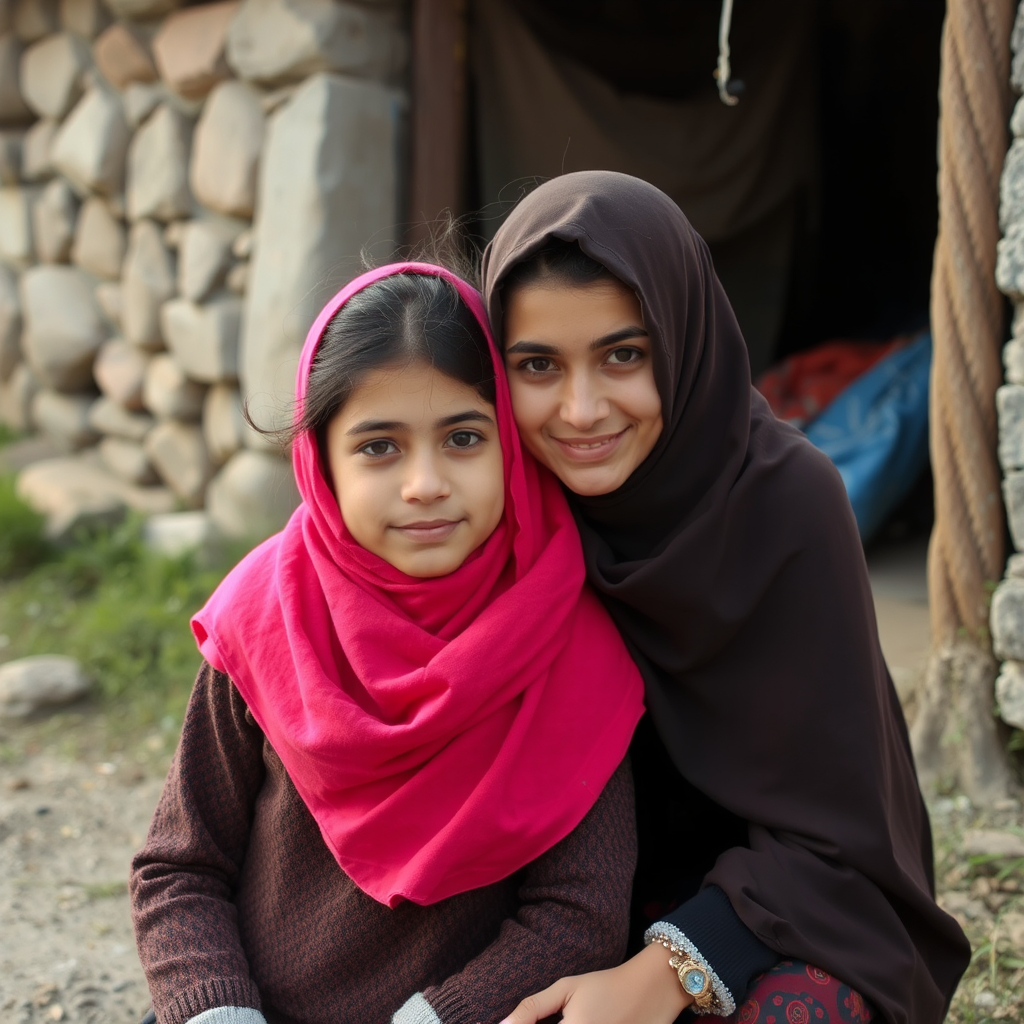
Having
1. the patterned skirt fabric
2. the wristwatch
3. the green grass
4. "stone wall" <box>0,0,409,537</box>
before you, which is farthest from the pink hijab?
"stone wall" <box>0,0,409,537</box>

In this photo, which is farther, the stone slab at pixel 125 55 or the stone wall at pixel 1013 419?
the stone slab at pixel 125 55

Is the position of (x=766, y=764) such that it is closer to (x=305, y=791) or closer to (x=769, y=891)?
(x=769, y=891)

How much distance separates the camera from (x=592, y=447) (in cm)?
143

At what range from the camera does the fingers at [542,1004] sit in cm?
124

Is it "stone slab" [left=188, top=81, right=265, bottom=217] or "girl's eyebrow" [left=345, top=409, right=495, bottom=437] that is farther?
"stone slab" [left=188, top=81, right=265, bottom=217]

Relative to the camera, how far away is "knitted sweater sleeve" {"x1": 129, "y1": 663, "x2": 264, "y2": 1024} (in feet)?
4.41

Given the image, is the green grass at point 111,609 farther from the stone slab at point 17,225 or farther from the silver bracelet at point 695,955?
the silver bracelet at point 695,955

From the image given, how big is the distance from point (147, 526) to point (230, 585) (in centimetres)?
281

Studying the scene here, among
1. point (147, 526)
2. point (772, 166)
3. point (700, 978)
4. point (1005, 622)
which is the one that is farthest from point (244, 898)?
point (772, 166)

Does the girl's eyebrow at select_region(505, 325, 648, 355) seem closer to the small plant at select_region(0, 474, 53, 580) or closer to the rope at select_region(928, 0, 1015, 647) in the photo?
the rope at select_region(928, 0, 1015, 647)

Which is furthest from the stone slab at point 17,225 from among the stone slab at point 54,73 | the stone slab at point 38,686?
the stone slab at point 38,686

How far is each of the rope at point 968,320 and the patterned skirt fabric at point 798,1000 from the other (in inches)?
51.6

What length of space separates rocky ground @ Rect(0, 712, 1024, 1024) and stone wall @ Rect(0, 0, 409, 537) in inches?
44.0

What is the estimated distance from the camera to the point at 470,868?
1313mm
